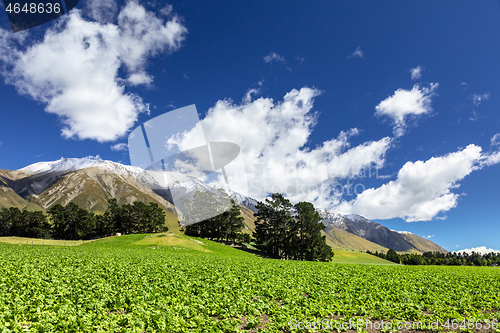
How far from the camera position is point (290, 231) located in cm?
7881

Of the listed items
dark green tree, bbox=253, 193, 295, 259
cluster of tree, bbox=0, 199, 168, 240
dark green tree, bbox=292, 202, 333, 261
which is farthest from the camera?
cluster of tree, bbox=0, 199, 168, 240

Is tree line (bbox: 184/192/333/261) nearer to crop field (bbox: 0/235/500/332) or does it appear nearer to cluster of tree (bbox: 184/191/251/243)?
cluster of tree (bbox: 184/191/251/243)

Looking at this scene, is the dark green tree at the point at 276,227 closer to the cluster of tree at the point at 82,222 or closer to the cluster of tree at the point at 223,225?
the cluster of tree at the point at 223,225

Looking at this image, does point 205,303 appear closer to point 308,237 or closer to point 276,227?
point 308,237

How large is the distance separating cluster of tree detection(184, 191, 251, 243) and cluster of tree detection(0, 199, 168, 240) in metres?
34.3

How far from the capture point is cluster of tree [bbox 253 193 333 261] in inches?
2955

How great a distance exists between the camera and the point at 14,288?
13.4m

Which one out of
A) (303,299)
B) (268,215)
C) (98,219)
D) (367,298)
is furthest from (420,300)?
(98,219)

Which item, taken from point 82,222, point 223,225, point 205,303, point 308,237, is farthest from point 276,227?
point 82,222

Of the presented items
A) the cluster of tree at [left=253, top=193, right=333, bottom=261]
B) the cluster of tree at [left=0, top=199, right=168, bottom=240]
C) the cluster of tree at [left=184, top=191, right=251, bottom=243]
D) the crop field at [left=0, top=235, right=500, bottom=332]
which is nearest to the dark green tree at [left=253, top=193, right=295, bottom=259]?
the cluster of tree at [left=253, top=193, right=333, bottom=261]

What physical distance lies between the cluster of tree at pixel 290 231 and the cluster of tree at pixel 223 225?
8.88 meters

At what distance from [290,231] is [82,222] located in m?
114

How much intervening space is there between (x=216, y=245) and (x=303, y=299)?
2107 inches

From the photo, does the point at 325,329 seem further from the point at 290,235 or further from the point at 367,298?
the point at 290,235
